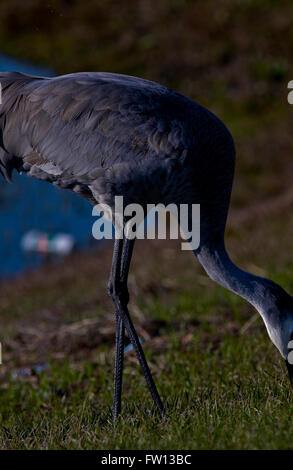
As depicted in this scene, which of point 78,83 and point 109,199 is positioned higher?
point 78,83

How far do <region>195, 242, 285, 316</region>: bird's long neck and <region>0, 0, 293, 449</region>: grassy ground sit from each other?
0.47 m

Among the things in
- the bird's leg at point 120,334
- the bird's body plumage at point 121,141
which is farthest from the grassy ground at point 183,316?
the bird's body plumage at point 121,141

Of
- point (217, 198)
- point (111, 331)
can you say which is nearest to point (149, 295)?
point (111, 331)

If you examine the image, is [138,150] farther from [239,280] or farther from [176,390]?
[176,390]

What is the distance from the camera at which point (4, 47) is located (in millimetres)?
23156

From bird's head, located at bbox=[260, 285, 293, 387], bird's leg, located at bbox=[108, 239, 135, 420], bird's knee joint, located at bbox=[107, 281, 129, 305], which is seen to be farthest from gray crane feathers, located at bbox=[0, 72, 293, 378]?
bird's knee joint, located at bbox=[107, 281, 129, 305]

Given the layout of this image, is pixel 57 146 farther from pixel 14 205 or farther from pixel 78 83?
pixel 14 205

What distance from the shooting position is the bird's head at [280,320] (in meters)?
4.33

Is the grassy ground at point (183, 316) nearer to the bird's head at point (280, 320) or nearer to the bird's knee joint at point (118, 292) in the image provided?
the bird's head at point (280, 320)

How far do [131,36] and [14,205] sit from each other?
8.71 m

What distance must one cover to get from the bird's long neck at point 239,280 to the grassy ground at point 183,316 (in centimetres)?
47

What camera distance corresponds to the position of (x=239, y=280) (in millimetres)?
4578

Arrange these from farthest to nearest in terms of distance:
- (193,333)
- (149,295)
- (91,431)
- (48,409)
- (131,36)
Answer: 1. (131,36)
2. (149,295)
3. (193,333)
4. (48,409)
5. (91,431)

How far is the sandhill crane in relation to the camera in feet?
14.5
